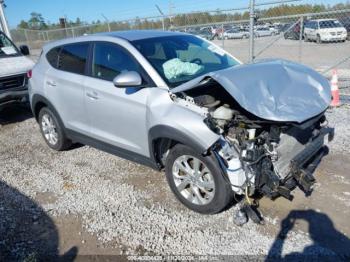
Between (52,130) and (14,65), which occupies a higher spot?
(14,65)

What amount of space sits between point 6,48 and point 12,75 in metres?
1.26

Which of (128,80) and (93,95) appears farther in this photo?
(93,95)

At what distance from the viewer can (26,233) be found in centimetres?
351

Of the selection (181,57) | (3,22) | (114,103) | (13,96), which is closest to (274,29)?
(181,57)

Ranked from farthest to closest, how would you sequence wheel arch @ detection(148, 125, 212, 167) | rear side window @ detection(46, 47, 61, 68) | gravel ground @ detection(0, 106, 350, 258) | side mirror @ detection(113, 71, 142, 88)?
1. rear side window @ detection(46, 47, 61, 68)
2. side mirror @ detection(113, 71, 142, 88)
3. wheel arch @ detection(148, 125, 212, 167)
4. gravel ground @ detection(0, 106, 350, 258)

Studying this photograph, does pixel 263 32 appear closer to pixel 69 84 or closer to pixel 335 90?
pixel 335 90

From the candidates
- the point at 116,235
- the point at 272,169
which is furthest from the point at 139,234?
the point at 272,169

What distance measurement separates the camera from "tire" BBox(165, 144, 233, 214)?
10.6ft

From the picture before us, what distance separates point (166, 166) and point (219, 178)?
72cm

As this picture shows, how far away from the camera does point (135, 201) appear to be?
396 cm

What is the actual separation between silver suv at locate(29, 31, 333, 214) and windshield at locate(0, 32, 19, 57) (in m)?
4.13

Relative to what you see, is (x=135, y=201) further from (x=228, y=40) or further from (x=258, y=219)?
→ (x=228, y=40)

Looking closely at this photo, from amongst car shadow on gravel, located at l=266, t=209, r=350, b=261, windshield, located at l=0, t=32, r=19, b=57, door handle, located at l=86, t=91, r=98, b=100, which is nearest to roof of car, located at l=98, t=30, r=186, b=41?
door handle, located at l=86, t=91, r=98, b=100

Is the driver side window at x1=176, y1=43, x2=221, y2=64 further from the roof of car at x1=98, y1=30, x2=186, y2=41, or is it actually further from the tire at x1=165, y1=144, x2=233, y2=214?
the tire at x1=165, y1=144, x2=233, y2=214
